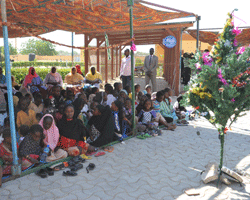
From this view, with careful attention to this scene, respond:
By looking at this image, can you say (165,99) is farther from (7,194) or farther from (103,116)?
(7,194)

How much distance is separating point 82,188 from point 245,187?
238 centimetres

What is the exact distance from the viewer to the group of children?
3.90 m

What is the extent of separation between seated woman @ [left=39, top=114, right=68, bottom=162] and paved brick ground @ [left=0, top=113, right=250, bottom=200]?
44 cm

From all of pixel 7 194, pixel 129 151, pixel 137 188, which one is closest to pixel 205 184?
pixel 137 188

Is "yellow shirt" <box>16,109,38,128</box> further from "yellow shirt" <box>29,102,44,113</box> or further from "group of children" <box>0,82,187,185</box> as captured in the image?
"yellow shirt" <box>29,102,44,113</box>

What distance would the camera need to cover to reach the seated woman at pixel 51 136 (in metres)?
4.09

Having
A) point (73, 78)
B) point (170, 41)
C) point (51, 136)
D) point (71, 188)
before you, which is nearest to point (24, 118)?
point (51, 136)

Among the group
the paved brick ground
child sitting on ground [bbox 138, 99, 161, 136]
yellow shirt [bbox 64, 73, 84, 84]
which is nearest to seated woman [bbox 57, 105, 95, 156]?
the paved brick ground

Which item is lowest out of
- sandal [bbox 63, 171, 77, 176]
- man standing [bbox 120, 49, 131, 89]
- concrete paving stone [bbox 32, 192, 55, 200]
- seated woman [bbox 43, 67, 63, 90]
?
concrete paving stone [bbox 32, 192, 55, 200]

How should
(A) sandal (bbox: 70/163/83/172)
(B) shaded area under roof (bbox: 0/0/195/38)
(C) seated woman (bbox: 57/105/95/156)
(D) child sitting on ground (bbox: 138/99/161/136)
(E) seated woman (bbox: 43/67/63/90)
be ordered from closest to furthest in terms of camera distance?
(A) sandal (bbox: 70/163/83/172)
(C) seated woman (bbox: 57/105/95/156)
(B) shaded area under roof (bbox: 0/0/195/38)
(D) child sitting on ground (bbox: 138/99/161/136)
(E) seated woman (bbox: 43/67/63/90)

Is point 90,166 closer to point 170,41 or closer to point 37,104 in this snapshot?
point 37,104

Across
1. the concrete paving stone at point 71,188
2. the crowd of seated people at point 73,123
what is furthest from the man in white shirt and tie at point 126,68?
the concrete paving stone at point 71,188

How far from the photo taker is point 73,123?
4391 mm

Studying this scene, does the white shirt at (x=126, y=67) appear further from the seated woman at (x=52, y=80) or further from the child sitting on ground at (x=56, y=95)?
the child sitting on ground at (x=56, y=95)
